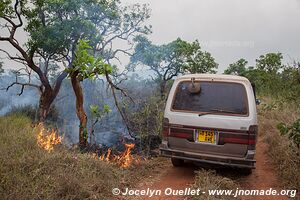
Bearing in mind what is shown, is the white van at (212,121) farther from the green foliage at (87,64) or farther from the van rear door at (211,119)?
the green foliage at (87,64)

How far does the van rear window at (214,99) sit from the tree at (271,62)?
20.2 meters

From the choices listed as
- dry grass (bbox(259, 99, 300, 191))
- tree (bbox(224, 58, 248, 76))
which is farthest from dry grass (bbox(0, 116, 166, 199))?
tree (bbox(224, 58, 248, 76))

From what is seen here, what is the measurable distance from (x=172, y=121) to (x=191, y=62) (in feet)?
58.6

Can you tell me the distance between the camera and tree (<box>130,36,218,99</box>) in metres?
20.2

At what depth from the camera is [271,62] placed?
24.3 m

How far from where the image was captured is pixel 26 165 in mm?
4688

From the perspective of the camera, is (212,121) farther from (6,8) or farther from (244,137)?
(6,8)

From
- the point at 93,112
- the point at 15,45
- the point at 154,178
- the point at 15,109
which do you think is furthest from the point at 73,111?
the point at 154,178

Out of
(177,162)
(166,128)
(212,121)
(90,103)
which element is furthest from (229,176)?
(90,103)

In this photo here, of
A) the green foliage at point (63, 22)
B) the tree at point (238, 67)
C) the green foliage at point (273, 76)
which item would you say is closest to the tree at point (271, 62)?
the green foliage at point (273, 76)

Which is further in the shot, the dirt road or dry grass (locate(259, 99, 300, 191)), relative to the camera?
the dirt road

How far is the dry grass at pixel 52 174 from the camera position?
412 cm

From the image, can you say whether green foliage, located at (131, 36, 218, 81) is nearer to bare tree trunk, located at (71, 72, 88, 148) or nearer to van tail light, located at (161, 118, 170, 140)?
bare tree trunk, located at (71, 72, 88, 148)

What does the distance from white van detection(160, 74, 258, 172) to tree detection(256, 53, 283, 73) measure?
2022cm
